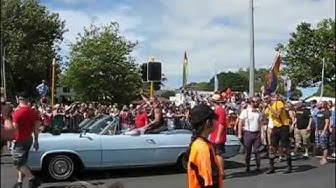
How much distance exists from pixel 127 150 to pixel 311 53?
6.44 m

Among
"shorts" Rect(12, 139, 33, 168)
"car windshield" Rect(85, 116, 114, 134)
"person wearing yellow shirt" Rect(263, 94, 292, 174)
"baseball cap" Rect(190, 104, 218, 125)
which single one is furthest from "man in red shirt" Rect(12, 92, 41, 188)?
"person wearing yellow shirt" Rect(263, 94, 292, 174)

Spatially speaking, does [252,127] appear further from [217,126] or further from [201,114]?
[201,114]

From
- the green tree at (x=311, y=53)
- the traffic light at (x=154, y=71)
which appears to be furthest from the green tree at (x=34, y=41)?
the traffic light at (x=154, y=71)

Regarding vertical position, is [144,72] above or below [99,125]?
above

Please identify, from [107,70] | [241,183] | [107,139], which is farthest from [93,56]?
[241,183]

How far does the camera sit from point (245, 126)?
10.1m

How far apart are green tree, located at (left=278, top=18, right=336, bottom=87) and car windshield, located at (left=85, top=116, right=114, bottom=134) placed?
627 centimetres

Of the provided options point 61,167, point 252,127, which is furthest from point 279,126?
point 61,167

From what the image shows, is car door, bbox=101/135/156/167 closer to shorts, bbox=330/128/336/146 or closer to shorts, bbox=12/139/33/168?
shorts, bbox=12/139/33/168

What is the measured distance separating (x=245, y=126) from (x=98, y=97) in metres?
4.44

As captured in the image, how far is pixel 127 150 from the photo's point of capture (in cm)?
920

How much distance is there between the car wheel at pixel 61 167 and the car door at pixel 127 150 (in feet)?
1.67

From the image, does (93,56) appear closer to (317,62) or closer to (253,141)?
(253,141)

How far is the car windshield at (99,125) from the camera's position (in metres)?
9.37
